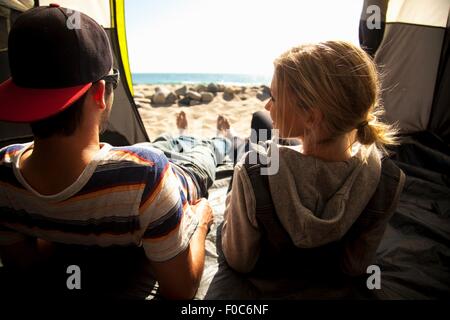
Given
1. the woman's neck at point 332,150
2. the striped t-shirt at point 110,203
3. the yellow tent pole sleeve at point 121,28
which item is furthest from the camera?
the yellow tent pole sleeve at point 121,28

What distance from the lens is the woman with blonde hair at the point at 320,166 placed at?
107 centimetres

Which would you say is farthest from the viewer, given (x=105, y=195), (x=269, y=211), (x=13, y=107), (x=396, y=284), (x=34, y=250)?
(x=396, y=284)

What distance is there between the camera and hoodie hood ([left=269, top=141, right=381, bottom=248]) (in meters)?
1.11

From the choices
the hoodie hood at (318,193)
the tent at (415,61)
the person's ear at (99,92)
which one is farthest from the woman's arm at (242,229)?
the tent at (415,61)

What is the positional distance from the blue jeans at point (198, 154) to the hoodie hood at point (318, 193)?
96cm

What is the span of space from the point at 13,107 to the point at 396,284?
1828mm

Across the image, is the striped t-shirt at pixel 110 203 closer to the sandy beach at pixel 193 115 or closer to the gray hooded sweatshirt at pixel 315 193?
the gray hooded sweatshirt at pixel 315 193

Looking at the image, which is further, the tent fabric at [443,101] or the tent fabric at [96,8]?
the tent fabric at [443,101]

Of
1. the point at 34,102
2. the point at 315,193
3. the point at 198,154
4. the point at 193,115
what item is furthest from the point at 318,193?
the point at 193,115

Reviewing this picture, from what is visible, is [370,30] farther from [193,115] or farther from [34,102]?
[193,115]

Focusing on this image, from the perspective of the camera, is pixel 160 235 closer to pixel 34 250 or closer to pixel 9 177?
pixel 9 177

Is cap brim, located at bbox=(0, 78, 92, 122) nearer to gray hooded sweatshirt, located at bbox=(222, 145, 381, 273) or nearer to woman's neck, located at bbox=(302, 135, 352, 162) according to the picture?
gray hooded sweatshirt, located at bbox=(222, 145, 381, 273)
